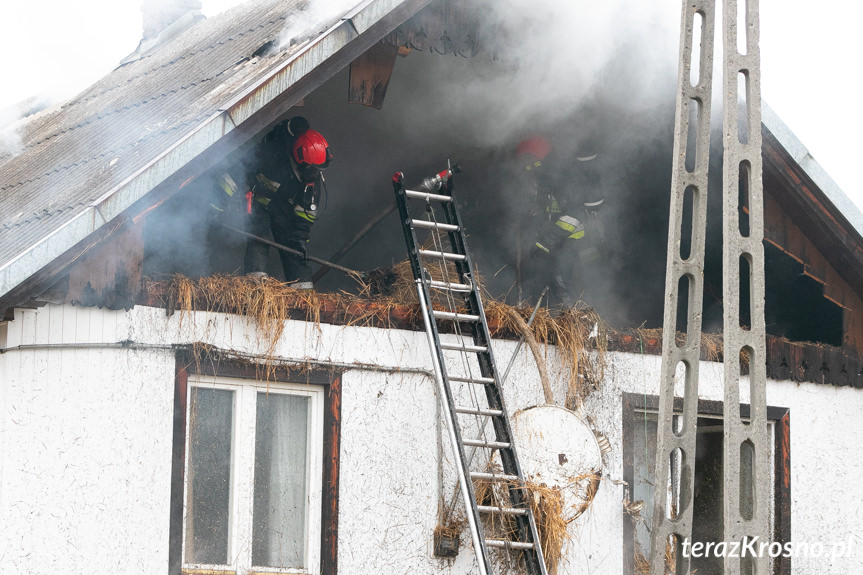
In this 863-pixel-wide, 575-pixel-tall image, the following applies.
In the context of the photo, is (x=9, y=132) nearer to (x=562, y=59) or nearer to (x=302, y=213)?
(x=302, y=213)

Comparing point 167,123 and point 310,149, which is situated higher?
point 310,149

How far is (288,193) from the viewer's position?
8.93 metres

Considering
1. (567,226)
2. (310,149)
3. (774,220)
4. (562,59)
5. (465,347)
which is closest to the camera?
(465,347)

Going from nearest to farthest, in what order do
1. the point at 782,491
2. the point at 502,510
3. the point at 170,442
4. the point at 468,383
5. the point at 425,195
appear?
the point at 170,442 → the point at 502,510 → the point at 468,383 → the point at 425,195 → the point at 782,491

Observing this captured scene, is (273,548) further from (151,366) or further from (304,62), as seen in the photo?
(304,62)

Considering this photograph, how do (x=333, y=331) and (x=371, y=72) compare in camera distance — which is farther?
(x=371, y=72)

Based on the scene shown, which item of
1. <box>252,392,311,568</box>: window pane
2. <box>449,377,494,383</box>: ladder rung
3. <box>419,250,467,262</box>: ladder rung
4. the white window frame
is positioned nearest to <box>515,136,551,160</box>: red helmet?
<box>419,250,467,262</box>: ladder rung

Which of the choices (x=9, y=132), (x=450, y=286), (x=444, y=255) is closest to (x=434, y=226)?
(x=444, y=255)

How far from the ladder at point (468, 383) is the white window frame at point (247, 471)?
0.86 meters

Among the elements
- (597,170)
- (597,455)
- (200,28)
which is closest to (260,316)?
(597,455)

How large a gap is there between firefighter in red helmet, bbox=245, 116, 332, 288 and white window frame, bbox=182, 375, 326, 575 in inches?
42.3

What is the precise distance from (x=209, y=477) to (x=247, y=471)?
0.77ft

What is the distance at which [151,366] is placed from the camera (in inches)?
301

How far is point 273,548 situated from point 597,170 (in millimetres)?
4422
